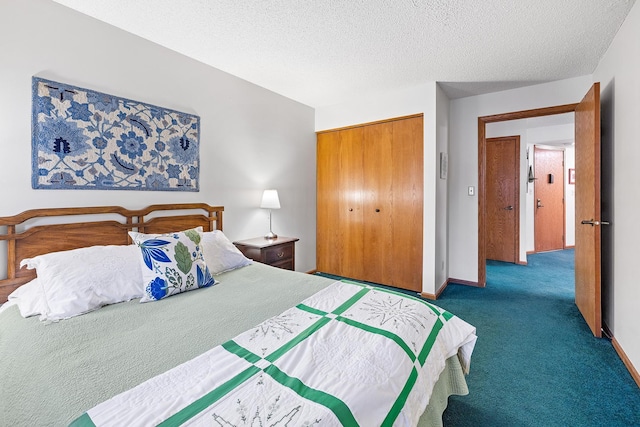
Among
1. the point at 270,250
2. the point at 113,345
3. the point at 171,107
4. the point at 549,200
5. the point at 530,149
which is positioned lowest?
the point at 113,345

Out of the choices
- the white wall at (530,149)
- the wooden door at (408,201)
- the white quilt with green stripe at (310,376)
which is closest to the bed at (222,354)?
the white quilt with green stripe at (310,376)

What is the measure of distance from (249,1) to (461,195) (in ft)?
10.6

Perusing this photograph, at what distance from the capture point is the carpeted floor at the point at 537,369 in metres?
1.57

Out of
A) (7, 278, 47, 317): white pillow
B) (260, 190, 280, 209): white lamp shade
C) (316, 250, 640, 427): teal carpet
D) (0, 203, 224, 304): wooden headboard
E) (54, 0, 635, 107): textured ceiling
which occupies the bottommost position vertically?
(316, 250, 640, 427): teal carpet

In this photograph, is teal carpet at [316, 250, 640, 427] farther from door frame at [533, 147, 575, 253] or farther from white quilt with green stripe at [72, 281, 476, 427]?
door frame at [533, 147, 575, 253]

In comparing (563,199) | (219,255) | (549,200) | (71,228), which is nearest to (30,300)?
(71,228)

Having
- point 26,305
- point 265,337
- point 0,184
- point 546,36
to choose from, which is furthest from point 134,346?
point 546,36

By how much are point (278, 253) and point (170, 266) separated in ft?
4.67

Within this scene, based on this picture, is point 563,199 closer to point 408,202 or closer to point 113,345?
point 408,202

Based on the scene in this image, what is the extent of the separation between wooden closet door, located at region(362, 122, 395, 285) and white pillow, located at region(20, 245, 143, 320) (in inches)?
106

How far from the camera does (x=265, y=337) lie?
1.17m

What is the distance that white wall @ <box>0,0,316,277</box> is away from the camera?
A: 1769 millimetres

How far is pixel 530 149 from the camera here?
549 centimetres

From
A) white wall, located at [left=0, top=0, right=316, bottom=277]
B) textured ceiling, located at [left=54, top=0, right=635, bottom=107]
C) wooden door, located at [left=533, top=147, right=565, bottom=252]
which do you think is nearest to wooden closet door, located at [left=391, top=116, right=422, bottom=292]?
textured ceiling, located at [left=54, top=0, right=635, bottom=107]
